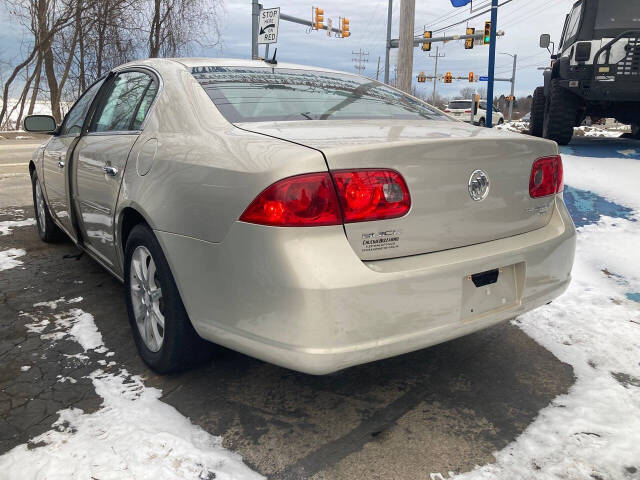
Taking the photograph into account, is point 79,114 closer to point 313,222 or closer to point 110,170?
point 110,170

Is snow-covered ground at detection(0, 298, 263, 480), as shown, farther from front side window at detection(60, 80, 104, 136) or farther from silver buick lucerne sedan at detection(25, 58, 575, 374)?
front side window at detection(60, 80, 104, 136)

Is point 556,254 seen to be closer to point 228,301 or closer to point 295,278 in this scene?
point 295,278

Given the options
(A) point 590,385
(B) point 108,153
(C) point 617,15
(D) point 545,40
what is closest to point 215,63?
(B) point 108,153

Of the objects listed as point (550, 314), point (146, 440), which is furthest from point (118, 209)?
point (550, 314)

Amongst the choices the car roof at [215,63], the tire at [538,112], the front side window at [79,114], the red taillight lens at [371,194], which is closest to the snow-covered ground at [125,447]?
the red taillight lens at [371,194]

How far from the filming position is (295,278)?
72.8 inches

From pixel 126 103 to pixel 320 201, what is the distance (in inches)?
72.5

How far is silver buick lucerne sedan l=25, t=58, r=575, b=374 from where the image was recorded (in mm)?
1895

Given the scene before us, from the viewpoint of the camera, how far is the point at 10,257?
4566 mm

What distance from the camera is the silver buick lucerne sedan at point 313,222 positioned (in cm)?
189

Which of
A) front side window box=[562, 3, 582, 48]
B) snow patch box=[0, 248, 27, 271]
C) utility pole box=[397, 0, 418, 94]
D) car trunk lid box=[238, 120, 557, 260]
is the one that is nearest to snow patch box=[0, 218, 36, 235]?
snow patch box=[0, 248, 27, 271]

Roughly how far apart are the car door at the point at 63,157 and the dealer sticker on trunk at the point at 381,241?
101 inches

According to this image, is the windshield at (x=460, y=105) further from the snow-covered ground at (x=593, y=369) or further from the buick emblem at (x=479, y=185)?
the buick emblem at (x=479, y=185)

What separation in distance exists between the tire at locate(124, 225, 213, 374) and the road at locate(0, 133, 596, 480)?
0.12m
